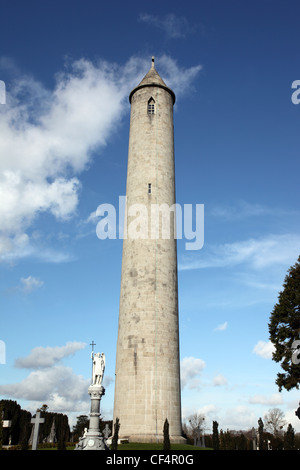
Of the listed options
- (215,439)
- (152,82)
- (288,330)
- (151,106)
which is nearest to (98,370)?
(215,439)

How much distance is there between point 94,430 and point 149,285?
13.6 metres

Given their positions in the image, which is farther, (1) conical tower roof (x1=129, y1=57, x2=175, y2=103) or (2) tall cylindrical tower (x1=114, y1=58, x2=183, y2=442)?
(1) conical tower roof (x1=129, y1=57, x2=175, y2=103)

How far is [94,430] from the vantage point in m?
22.5

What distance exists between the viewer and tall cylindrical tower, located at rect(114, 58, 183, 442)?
31.0 m

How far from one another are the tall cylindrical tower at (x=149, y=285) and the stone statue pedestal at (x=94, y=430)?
7853mm

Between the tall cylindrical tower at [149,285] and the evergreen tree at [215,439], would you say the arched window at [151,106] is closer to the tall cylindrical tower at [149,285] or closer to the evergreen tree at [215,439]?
the tall cylindrical tower at [149,285]

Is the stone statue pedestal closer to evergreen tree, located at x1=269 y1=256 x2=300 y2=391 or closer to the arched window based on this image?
evergreen tree, located at x1=269 y1=256 x2=300 y2=391

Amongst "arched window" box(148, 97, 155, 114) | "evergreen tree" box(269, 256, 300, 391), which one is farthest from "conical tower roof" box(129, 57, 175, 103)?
"evergreen tree" box(269, 256, 300, 391)

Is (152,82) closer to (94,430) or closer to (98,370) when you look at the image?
(98,370)

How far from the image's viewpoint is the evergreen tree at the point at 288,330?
3406cm

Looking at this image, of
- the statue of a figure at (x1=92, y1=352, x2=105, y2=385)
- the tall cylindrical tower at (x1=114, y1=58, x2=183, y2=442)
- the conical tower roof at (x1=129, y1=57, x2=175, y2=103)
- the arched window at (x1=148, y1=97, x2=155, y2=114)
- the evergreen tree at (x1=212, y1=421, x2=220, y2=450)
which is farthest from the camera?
the conical tower roof at (x1=129, y1=57, x2=175, y2=103)

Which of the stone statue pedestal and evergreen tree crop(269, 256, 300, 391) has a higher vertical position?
evergreen tree crop(269, 256, 300, 391)

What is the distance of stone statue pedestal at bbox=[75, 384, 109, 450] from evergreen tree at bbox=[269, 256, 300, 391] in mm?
18038

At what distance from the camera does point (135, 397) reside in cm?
3095
